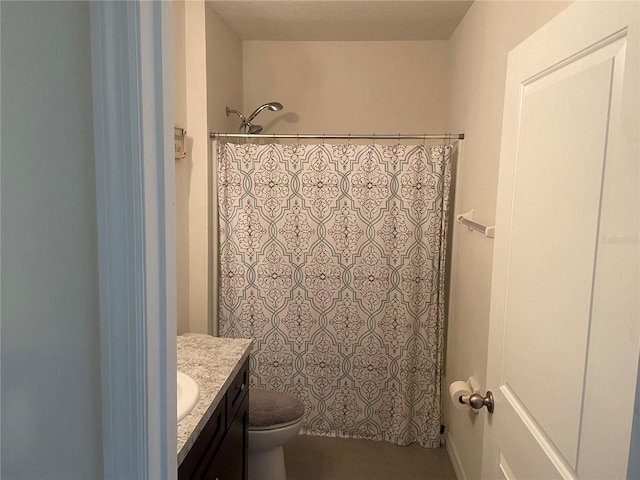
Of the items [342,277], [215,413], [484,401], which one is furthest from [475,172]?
[215,413]

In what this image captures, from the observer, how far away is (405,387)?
2.70 metres

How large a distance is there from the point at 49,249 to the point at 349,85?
2.73 metres

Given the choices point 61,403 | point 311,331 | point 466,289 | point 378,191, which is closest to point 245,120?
point 378,191

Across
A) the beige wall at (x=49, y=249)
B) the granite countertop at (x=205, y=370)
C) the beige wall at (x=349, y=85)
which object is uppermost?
the beige wall at (x=349, y=85)

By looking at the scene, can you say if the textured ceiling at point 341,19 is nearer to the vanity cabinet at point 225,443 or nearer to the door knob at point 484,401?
the vanity cabinet at point 225,443

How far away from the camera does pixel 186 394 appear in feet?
4.62

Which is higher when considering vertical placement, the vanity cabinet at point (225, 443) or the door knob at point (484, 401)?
the door knob at point (484, 401)

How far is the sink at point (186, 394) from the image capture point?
1.31 m

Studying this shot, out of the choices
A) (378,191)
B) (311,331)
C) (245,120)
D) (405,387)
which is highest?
(245,120)

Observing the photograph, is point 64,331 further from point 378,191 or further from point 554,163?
point 378,191

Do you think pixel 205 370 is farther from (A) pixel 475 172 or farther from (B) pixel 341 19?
(B) pixel 341 19

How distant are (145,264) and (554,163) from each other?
0.77 m

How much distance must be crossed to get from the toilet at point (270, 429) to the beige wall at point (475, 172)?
0.83m

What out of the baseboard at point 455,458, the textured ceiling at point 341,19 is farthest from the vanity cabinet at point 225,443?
the textured ceiling at point 341,19
